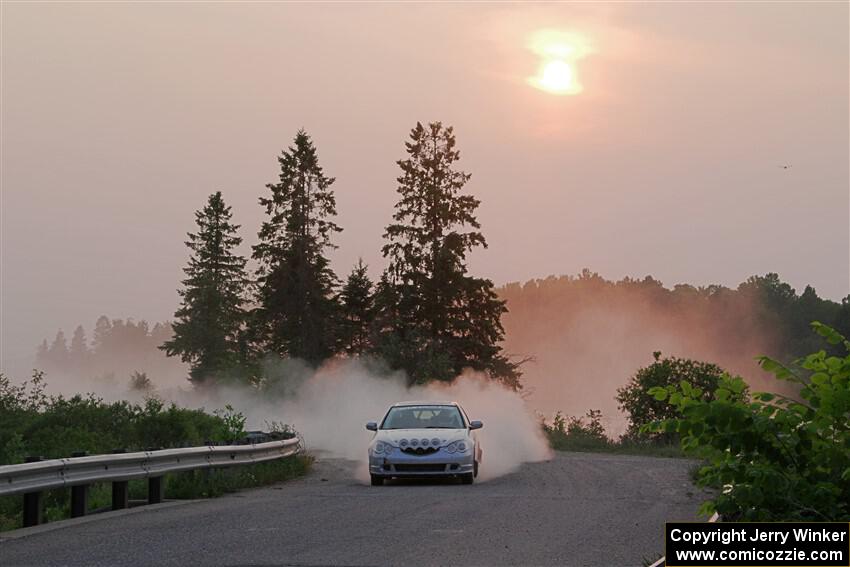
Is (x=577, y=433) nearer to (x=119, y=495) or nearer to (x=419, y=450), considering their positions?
(x=419, y=450)

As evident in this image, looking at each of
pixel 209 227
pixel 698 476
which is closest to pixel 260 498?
pixel 698 476

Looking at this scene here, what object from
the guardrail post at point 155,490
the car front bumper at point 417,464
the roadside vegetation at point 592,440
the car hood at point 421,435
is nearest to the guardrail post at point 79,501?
the guardrail post at point 155,490

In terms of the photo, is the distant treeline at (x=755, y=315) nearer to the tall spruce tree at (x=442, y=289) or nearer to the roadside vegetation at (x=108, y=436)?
the tall spruce tree at (x=442, y=289)

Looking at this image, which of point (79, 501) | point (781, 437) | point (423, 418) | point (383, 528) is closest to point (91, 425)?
point (423, 418)

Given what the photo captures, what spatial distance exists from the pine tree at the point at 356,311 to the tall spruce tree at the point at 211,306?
25.5ft

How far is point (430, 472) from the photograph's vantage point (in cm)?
2219

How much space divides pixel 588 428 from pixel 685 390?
45.3 metres

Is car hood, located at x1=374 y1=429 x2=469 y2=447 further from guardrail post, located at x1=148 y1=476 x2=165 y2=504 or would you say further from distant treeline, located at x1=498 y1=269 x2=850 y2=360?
distant treeline, located at x1=498 y1=269 x2=850 y2=360

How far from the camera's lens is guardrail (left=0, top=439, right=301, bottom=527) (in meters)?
14.2

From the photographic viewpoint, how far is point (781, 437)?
6867 mm

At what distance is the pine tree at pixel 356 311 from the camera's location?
79375mm

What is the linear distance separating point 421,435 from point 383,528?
8.55 m

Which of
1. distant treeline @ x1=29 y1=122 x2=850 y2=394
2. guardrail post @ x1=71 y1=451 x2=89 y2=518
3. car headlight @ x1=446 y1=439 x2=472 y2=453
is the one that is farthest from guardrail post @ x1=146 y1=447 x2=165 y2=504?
distant treeline @ x1=29 y1=122 x2=850 y2=394

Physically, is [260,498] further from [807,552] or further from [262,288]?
[262,288]
